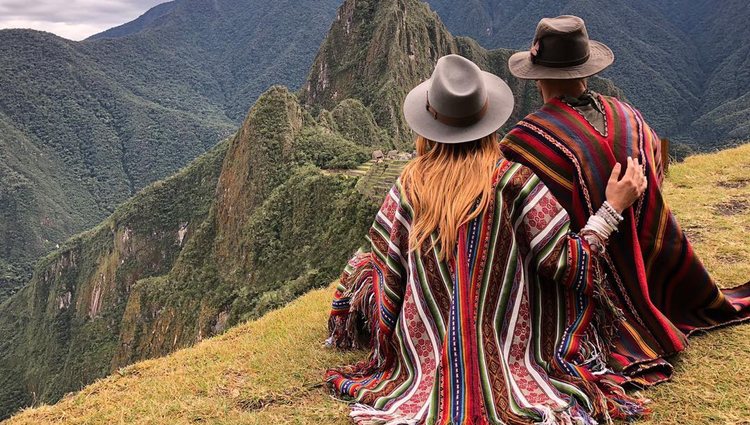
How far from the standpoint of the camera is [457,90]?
8.82 ft

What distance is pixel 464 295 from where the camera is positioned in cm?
266

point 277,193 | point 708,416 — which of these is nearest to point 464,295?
point 708,416

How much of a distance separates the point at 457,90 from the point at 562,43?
0.84 metres

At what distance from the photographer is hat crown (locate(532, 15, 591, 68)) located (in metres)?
3.08

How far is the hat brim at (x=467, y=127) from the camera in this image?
2678 millimetres

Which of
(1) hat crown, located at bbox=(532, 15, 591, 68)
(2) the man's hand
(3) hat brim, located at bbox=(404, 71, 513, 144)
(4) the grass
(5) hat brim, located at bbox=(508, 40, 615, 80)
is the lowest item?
(4) the grass

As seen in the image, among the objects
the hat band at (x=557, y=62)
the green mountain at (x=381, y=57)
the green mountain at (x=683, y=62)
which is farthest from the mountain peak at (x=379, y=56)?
the hat band at (x=557, y=62)

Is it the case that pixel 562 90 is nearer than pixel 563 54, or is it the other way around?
pixel 563 54

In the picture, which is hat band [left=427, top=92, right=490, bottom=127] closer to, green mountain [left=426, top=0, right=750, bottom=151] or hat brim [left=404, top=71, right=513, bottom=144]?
hat brim [left=404, top=71, right=513, bottom=144]

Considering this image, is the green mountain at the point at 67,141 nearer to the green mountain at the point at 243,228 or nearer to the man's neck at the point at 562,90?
the green mountain at the point at 243,228

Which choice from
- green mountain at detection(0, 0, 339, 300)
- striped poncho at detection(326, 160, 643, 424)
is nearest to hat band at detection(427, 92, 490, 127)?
striped poncho at detection(326, 160, 643, 424)

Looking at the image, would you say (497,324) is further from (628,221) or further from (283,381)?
(283,381)

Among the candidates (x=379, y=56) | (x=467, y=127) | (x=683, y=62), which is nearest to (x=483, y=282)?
(x=467, y=127)

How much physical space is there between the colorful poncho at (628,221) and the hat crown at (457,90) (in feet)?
2.13
